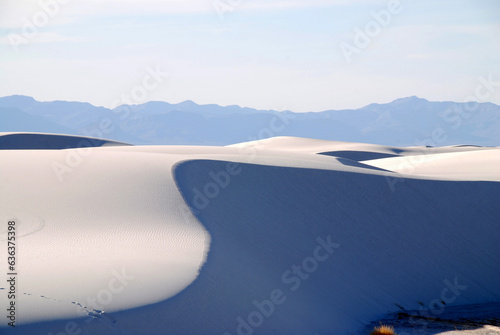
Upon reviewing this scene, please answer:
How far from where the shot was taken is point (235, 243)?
10992 millimetres

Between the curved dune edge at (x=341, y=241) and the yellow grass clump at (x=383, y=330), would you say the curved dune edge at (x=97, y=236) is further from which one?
the yellow grass clump at (x=383, y=330)

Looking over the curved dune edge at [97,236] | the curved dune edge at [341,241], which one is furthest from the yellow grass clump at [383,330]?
the curved dune edge at [97,236]

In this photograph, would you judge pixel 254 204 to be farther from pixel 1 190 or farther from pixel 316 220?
pixel 1 190

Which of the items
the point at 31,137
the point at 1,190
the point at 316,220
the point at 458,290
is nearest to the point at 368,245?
the point at 316,220

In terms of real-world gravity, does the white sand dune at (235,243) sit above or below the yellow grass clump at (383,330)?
above

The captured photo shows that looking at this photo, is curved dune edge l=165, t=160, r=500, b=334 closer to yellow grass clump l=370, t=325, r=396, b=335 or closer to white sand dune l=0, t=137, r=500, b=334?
white sand dune l=0, t=137, r=500, b=334

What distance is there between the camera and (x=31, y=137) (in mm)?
37094

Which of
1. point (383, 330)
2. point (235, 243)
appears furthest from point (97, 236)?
point (383, 330)

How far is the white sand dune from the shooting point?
838 centimetres

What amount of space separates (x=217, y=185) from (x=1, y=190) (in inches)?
185

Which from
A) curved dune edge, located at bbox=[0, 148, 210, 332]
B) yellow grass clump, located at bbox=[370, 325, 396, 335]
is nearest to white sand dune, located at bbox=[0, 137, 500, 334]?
curved dune edge, located at bbox=[0, 148, 210, 332]

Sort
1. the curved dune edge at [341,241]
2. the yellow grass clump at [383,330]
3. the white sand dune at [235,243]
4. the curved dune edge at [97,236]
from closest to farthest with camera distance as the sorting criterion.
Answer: the curved dune edge at [97,236], the white sand dune at [235,243], the yellow grass clump at [383,330], the curved dune edge at [341,241]

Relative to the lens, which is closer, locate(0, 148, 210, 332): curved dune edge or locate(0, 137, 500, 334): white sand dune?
locate(0, 148, 210, 332): curved dune edge

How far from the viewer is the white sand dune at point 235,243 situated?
8.38 m
